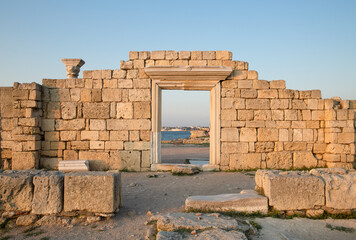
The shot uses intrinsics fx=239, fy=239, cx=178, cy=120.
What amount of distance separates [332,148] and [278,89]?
8.55 ft

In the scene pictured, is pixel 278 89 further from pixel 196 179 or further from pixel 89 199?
pixel 89 199

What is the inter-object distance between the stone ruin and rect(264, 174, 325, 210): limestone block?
12.8ft

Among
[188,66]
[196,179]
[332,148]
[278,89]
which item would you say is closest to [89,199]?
[196,179]

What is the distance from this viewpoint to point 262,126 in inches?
320

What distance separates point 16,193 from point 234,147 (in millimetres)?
6151

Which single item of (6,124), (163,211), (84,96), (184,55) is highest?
(184,55)

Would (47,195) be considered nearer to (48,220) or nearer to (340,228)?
(48,220)

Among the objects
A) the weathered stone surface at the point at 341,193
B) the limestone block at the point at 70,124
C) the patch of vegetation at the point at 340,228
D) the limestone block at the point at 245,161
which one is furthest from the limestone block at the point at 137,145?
the patch of vegetation at the point at 340,228

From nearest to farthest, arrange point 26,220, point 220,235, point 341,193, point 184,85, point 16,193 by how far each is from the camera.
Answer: point 220,235 < point 26,220 < point 16,193 < point 341,193 < point 184,85

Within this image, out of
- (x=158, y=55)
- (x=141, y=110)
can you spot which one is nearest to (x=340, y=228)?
(x=141, y=110)

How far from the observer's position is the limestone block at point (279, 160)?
8.04 meters

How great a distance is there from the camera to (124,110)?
318 inches

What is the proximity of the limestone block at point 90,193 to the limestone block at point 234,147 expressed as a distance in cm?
483

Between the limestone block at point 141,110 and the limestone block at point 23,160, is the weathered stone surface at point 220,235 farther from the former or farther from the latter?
the limestone block at point 23,160
